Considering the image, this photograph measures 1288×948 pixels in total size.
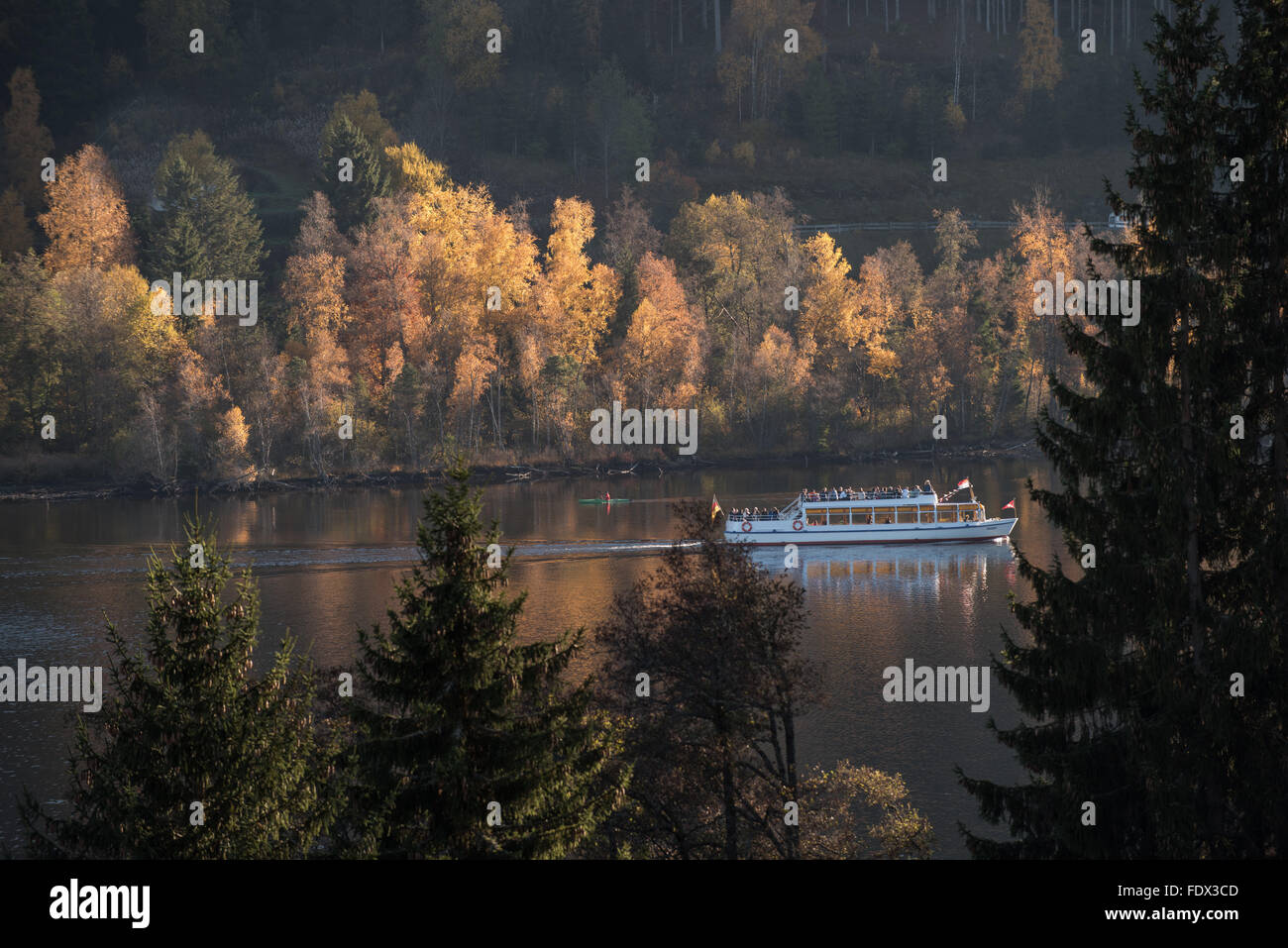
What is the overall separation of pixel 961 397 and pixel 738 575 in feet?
319

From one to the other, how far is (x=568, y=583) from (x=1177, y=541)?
42.1 m

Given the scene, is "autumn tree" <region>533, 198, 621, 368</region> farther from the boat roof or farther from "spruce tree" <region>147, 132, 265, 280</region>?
the boat roof

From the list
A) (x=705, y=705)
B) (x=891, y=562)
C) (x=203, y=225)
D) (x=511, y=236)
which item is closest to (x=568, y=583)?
(x=891, y=562)

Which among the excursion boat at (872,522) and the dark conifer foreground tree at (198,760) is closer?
the dark conifer foreground tree at (198,760)

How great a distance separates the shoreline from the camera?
98.6 metres

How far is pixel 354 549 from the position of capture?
232 ft

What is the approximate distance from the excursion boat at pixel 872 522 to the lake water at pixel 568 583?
4.43 feet

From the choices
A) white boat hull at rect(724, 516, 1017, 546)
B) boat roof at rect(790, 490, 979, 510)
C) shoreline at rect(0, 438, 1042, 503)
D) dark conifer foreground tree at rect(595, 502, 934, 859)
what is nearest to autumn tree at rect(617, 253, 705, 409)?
shoreline at rect(0, 438, 1042, 503)

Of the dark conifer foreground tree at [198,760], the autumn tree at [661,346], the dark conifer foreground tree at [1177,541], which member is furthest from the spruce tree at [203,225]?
the dark conifer foreground tree at [1177,541]

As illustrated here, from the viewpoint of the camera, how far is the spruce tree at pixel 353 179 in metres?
114

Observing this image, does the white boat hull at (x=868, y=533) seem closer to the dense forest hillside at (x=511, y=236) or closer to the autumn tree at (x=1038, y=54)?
the dense forest hillside at (x=511, y=236)

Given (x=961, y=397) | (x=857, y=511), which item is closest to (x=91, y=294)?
(x=857, y=511)

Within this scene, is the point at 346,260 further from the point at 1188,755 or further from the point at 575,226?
the point at 1188,755

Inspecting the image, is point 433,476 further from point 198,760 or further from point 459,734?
point 459,734
